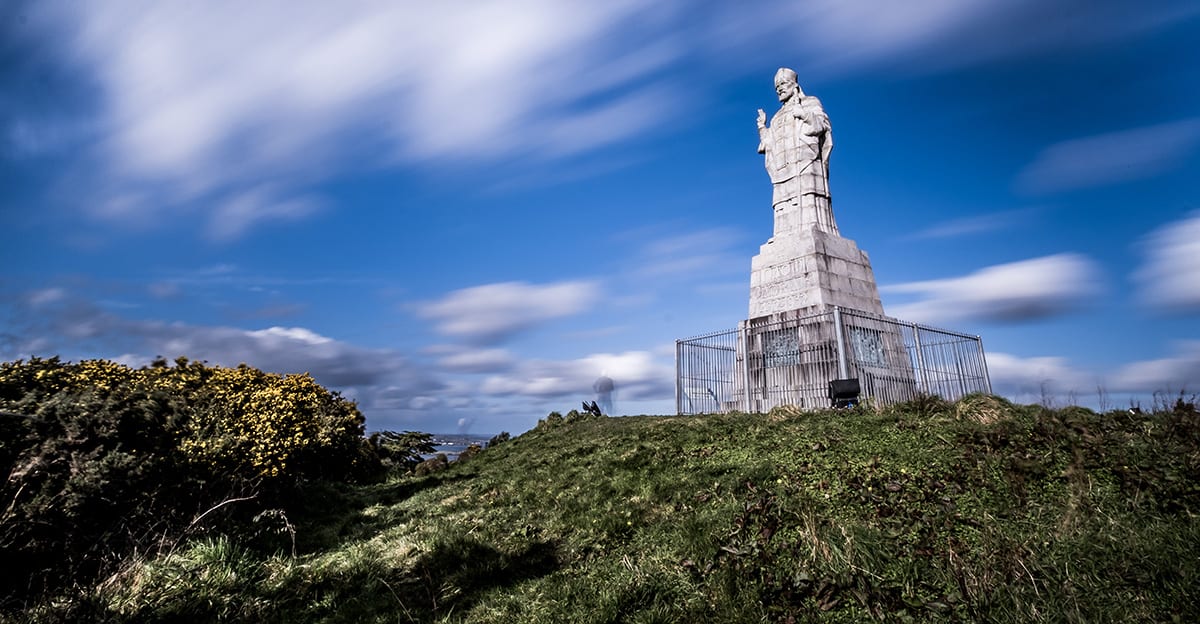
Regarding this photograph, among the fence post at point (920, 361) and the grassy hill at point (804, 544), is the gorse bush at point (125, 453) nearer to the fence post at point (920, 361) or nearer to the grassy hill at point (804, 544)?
the grassy hill at point (804, 544)

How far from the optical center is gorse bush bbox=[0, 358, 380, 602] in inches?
243

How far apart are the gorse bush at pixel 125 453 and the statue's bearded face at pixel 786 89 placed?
53.4 feet

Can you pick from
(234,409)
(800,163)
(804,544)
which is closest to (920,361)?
(800,163)

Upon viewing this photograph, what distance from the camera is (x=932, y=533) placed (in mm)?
5363

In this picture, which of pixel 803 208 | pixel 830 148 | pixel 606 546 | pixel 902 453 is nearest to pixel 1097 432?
pixel 902 453

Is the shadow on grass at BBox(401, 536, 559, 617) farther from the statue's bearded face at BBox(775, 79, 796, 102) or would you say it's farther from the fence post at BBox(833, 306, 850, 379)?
the statue's bearded face at BBox(775, 79, 796, 102)

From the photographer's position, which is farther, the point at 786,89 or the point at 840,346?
the point at 786,89

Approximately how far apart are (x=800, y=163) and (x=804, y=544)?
14445mm

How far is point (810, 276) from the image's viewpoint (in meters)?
15.9

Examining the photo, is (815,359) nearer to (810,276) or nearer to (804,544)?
(810,276)

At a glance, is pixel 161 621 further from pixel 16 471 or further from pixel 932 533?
pixel 932 533

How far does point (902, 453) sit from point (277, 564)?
7.82 m

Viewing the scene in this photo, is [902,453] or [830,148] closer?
[902,453]

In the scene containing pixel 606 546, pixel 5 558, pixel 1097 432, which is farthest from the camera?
pixel 1097 432
